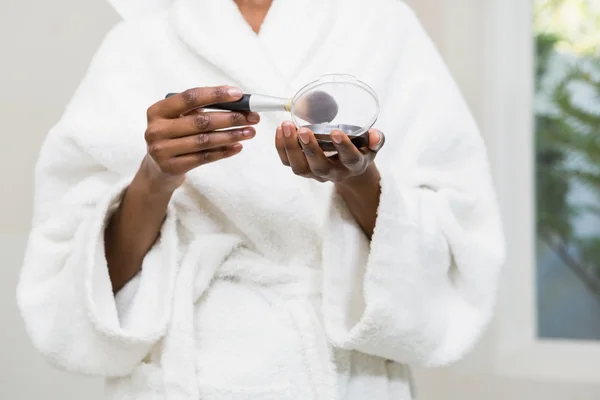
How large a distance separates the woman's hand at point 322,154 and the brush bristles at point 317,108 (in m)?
0.03

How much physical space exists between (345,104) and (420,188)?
23 centimetres

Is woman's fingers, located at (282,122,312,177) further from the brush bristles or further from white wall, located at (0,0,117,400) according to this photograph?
white wall, located at (0,0,117,400)

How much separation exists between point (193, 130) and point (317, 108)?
0.39 ft

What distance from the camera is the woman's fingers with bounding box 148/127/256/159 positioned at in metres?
0.64

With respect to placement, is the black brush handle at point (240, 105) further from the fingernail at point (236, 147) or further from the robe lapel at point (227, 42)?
the robe lapel at point (227, 42)

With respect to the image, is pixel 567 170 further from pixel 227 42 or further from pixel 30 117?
pixel 30 117

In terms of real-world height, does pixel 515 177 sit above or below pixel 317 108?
below

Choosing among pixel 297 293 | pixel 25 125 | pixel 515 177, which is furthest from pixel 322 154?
pixel 515 177

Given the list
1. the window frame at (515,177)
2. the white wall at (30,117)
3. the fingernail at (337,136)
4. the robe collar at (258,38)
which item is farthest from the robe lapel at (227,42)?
the window frame at (515,177)

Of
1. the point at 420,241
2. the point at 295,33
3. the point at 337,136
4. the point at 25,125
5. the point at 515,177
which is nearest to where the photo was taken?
the point at 337,136

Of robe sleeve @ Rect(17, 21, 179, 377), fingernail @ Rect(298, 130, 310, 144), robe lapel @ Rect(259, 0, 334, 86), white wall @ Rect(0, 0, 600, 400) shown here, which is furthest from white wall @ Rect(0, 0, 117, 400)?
fingernail @ Rect(298, 130, 310, 144)

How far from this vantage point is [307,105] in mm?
628

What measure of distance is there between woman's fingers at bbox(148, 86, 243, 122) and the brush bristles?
58 millimetres

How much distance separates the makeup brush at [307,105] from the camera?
0.63 m
